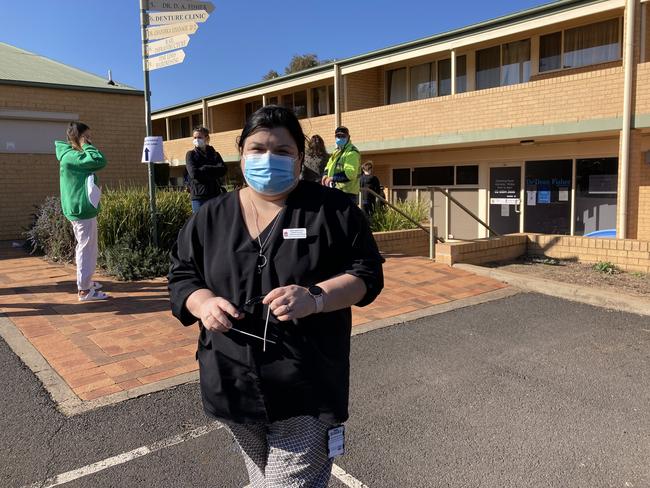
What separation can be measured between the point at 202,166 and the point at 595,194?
35.3 feet

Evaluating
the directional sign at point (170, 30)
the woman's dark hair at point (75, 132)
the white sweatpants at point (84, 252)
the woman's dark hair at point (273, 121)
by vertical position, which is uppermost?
the directional sign at point (170, 30)

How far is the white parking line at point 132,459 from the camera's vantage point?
2.79m

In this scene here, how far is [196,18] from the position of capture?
7.05 m

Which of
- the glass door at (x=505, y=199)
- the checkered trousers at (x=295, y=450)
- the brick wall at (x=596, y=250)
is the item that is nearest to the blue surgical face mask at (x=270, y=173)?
the checkered trousers at (x=295, y=450)

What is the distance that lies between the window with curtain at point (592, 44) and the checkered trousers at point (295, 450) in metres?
14.4

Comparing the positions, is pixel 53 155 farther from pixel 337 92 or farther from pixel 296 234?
pixel 296 234

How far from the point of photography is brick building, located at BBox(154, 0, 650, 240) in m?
11.7

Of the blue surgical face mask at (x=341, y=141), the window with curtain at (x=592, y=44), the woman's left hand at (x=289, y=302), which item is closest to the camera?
the woman's left hand at (x=289, y=302)

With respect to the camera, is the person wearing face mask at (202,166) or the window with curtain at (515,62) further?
the window with curtain at (515,62)

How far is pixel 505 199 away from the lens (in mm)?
15914

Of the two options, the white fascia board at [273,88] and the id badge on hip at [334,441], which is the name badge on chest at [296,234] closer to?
the id badge on hip at [334,441]

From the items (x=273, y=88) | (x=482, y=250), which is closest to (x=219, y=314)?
(x=482, y=250)

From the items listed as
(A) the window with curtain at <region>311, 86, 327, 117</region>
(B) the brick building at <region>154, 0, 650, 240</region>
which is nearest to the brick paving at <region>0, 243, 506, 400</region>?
(B) the brick building at <region>154, 0, 650, 240</region>

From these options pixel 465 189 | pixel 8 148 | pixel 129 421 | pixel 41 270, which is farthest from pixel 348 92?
pixel 129 421
